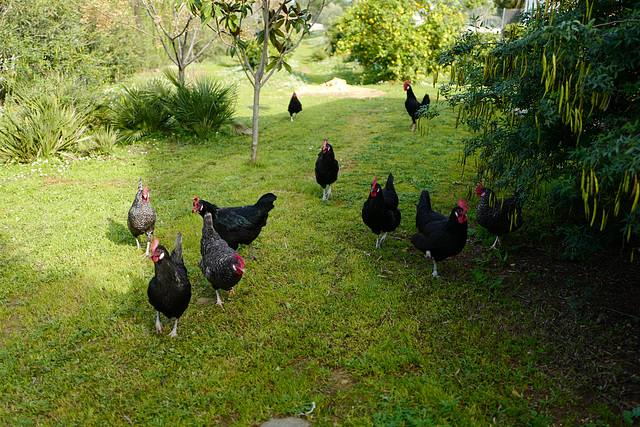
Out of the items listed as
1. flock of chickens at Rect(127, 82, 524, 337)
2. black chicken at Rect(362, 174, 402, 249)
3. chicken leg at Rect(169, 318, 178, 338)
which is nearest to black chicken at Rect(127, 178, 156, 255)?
flock of chickens at Rect(127, 82, 524, 337)

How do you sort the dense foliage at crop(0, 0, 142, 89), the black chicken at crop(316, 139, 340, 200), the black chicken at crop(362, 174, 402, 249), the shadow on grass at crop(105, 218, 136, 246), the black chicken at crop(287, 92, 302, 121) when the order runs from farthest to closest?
the black chicken at crop(287, 92, 302, 121), the dense foliage at crop(0, 0, 142, 89), the black chicken at crop(316, 139, 340, 200), the shadow on grass at crop(105, 218, 136, 246), the black chicken at crop(362, 174, 402, 249)

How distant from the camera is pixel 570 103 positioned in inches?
146

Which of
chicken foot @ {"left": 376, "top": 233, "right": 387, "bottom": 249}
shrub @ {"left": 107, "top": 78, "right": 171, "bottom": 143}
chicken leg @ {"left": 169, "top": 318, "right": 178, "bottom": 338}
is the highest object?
shrub @ {"left": 107, "top": 78, "right": 171, "bottom": 143}

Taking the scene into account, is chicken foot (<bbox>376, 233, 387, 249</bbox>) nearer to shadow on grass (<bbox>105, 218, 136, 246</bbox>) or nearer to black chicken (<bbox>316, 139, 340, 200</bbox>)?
black chicken (<bbox>316, 139, 340, 200</bbox>)

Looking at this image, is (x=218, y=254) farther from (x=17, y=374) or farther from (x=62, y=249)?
(x=62, y=249)

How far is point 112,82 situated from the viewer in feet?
78.0

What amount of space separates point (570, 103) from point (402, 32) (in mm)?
21484

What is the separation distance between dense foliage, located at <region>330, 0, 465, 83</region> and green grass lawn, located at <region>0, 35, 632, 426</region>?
656 inches

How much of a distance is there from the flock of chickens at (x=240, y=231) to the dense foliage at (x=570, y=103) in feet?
1.97

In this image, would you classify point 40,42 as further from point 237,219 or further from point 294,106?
point 237,219

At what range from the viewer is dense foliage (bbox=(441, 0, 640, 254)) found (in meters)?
3.22

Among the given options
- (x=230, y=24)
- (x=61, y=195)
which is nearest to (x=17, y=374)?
(x=61, y=195)

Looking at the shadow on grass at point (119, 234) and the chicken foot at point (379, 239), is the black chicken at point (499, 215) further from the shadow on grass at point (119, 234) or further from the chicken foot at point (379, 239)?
the shadow on grass at point (119, 234)

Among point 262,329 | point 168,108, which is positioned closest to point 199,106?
point 168,108
